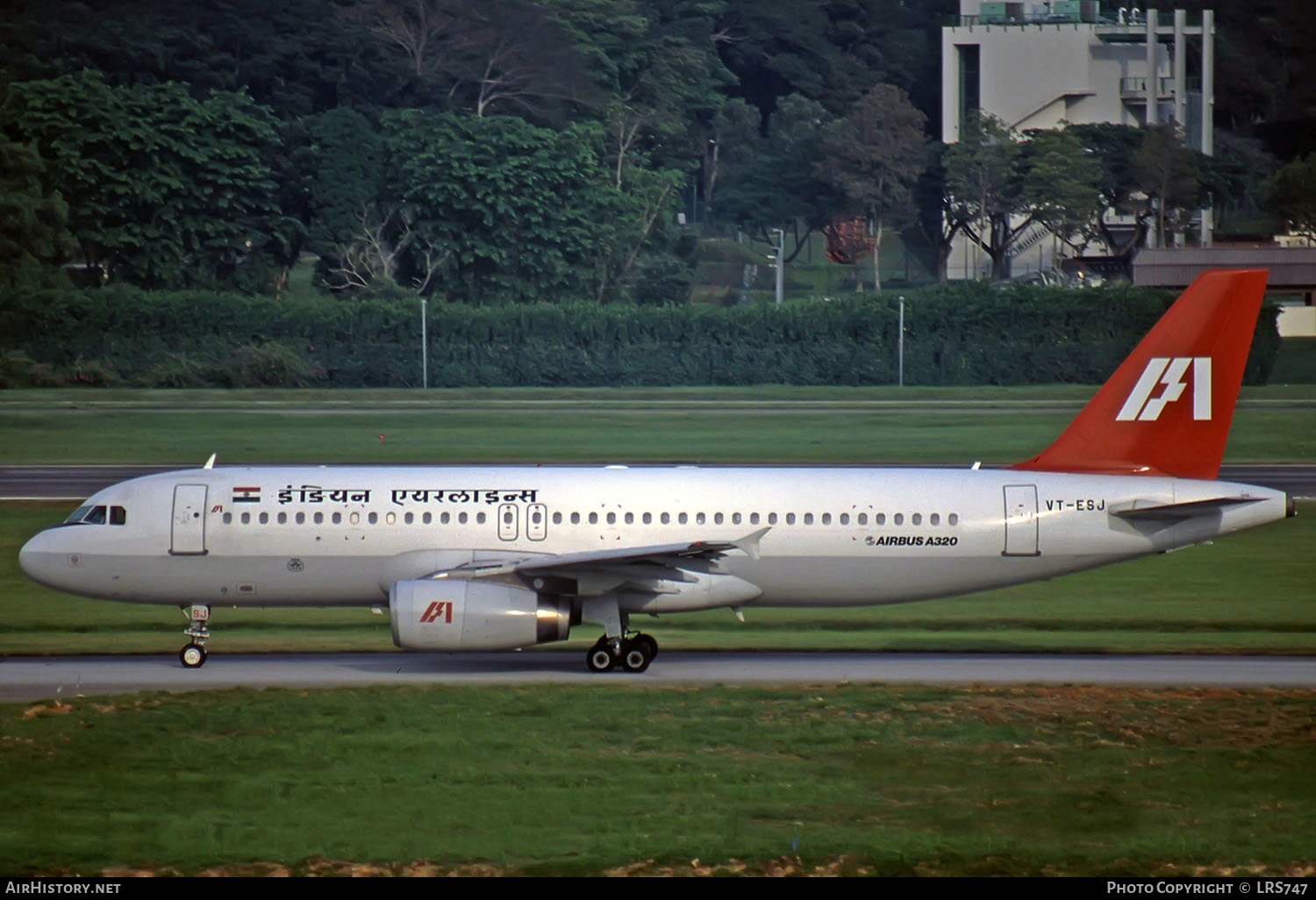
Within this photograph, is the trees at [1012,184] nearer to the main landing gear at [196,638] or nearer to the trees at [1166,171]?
the trees at [1166,171]

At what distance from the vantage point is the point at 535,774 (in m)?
21.6

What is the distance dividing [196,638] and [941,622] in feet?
48.5

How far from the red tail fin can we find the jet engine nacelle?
10244 millimetres

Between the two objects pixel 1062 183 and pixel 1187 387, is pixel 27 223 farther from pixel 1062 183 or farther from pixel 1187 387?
pixel 1187 387

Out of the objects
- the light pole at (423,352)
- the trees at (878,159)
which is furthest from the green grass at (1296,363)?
the light pole at (423,352)

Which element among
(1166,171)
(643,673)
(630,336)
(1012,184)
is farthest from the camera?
(1012,184)

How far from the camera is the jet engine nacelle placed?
27.4m

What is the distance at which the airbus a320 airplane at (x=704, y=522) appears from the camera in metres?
29.4

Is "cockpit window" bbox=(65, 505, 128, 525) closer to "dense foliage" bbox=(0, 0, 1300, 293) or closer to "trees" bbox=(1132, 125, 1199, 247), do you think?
"dense foliage" bbox=(0, 0, 1300, 293)

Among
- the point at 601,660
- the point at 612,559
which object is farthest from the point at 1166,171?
A: the point at 612,559

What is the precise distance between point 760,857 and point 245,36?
113731mm

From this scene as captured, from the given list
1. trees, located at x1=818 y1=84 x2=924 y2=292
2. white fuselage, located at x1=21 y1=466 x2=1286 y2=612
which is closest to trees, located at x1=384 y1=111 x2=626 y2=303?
trees, located at x1=818 y1=84 x2=924 y2=292

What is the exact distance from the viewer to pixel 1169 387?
99.9 feet
